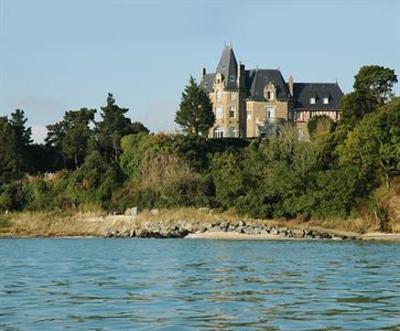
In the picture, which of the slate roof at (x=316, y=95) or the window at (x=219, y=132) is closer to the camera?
the window at (x=219, y=132)

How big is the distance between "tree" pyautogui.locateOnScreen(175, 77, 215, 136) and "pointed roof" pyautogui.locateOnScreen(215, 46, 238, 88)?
29.5 feet

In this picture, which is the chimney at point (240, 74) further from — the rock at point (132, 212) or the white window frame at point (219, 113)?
the rock at point (132, 212)

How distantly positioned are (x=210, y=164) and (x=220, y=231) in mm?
13783

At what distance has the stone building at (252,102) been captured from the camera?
8262 centimetres

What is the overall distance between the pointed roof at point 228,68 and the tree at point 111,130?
14.4 meters

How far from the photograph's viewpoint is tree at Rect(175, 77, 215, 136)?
73375mm

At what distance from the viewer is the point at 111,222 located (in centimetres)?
5719

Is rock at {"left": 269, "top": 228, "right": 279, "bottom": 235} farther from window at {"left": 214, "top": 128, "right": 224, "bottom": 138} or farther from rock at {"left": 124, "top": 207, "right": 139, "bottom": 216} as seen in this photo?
window at {"left": 214, "top": 128, "right": 224, "bottom": 138}

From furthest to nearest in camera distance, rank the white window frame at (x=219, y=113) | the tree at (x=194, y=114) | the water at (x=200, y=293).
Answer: the white window frame at (x=219, y=113), the tree at (x=194, y=114), the water at (x=200, y=293)

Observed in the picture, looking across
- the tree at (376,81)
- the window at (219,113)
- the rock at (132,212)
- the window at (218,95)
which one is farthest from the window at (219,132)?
A: the rock at (132,212)

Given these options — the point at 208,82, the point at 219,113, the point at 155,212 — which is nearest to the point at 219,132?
the point at 219,113

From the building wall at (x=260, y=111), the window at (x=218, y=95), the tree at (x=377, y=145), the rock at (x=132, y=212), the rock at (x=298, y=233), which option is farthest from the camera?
the window at (x=218, y=95)

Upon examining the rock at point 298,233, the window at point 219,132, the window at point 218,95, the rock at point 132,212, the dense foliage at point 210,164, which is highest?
the window at point 218,95

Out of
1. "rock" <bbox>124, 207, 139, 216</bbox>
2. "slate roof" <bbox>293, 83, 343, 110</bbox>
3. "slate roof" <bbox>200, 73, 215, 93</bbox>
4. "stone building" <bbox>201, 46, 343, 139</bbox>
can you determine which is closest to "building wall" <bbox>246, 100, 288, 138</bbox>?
"stone building" <bbox>201, 46, 343, 139</bbox>
